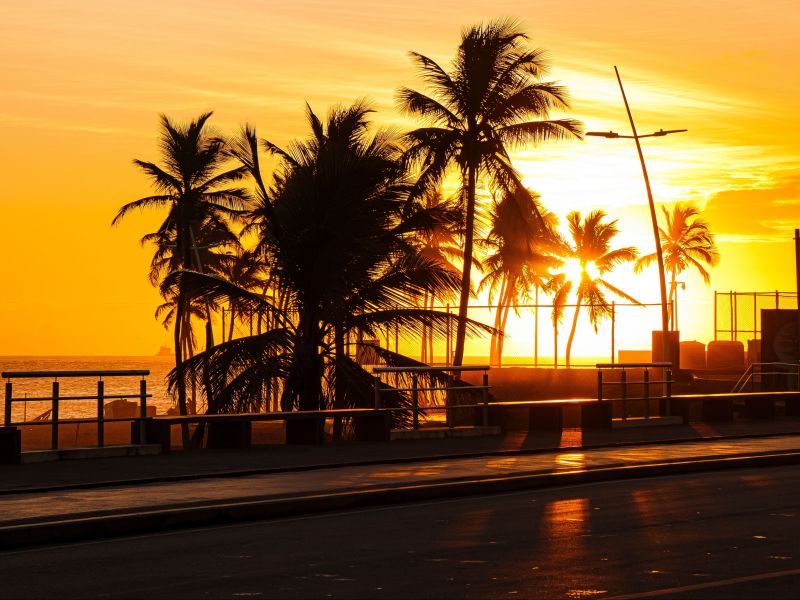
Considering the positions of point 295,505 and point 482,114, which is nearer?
point 295,505

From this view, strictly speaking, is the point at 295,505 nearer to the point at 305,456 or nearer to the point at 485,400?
the point at 305,456

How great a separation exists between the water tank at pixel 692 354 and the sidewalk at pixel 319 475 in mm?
47472

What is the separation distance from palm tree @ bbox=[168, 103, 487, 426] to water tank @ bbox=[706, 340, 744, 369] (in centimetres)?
3998

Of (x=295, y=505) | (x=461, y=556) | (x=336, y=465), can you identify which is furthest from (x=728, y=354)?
(x=461, y=556)

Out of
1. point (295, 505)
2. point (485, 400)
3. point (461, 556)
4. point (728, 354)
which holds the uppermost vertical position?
point (728, 354)

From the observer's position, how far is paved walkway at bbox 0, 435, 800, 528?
13383 millimetres

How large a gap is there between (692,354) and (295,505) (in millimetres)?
60888

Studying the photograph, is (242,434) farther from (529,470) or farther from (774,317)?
(774,317)

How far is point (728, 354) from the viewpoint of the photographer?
6581 cm

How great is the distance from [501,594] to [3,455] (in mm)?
11011

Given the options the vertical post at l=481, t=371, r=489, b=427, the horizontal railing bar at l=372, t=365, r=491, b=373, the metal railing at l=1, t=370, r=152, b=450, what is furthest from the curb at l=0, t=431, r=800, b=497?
the horizontal railing bar at l=372, t=365, r=491, b=373

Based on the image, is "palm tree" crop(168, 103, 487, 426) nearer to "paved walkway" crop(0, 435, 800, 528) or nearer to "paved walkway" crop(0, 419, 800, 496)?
"paved walkway" crop(0, 419, 800, 496)

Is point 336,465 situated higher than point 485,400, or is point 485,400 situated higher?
point 485,400

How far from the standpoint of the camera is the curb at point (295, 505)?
39.2 feet
